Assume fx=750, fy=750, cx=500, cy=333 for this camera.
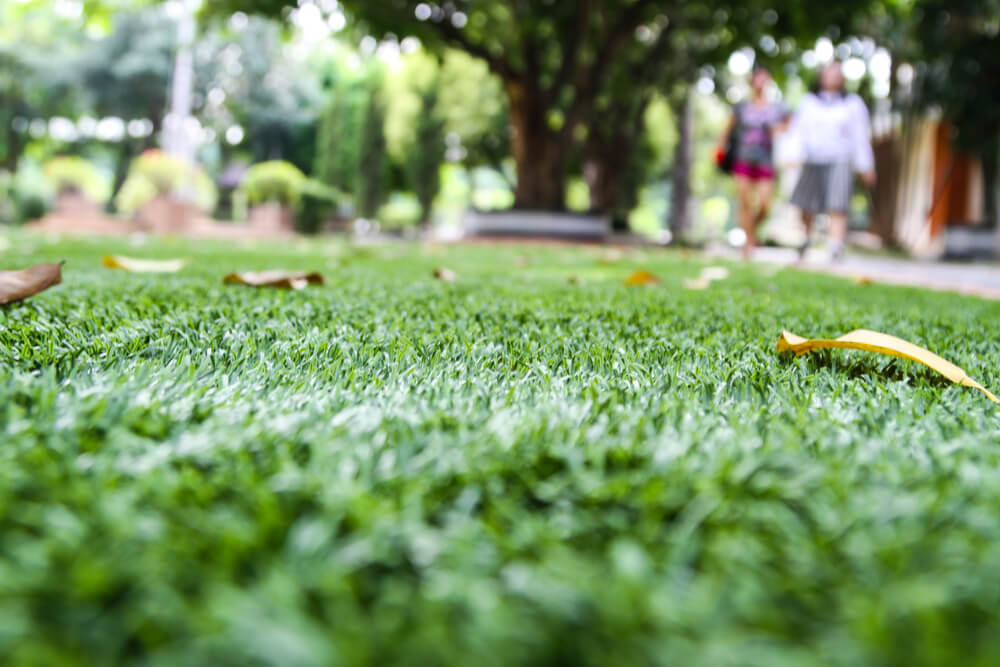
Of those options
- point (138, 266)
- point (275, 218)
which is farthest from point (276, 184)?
point (138, 266)

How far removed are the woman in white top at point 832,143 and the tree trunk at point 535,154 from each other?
651 centimetres

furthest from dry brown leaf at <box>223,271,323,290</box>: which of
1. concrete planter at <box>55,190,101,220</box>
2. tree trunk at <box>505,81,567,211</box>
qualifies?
concrete planter at <box>55,190,101,220</box>

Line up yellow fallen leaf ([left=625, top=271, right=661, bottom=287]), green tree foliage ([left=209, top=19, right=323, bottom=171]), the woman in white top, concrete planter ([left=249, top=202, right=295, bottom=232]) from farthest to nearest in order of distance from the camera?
green tree foliage ([left=209, top=19, right=323, bottom=171])
concrete planter ([left=249, top=202, right=295, bottom=232])
the woman in white top
yellow fallen leaf ([left=625, top=271, right=661, bottom=287])

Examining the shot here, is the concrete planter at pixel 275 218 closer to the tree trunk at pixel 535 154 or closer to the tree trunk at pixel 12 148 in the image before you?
the tree trunk at pixel 535 154

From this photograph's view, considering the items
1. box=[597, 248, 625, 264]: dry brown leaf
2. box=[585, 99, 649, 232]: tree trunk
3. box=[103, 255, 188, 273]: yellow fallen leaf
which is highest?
box=[585, 99, 649, 232]: tree trunk

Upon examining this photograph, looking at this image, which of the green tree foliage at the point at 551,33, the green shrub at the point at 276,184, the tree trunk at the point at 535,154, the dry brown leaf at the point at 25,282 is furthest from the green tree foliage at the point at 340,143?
the dry brown leaf at the point at 25,282

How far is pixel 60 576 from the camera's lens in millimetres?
516

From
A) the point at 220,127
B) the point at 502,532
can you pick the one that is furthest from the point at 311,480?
the point at 220,127

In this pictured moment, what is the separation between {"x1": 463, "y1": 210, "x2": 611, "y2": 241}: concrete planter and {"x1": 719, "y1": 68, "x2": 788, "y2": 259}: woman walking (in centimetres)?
540

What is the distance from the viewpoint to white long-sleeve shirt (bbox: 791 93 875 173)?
756cm

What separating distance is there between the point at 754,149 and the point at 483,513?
8.20 meters

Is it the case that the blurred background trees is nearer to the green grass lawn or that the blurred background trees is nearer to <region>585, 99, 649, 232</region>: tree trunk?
<region>585, 99, 649, 232</region>: tree trunk

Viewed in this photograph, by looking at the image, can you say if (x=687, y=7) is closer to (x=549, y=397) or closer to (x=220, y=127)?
(x=549, y=397)

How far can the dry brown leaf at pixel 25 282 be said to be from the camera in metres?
1.74
